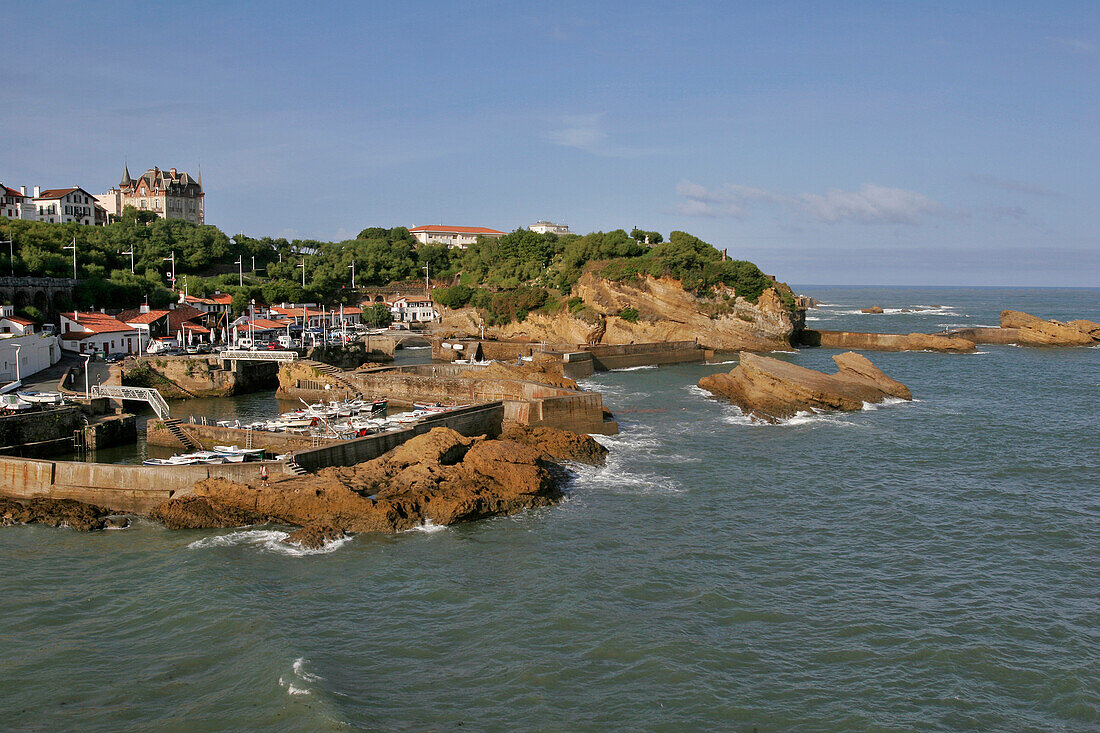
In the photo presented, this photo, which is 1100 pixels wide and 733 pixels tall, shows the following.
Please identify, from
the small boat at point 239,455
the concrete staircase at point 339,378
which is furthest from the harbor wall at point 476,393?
the small boat at point 239,455

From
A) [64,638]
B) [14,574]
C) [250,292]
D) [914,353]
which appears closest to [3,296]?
[250,292]

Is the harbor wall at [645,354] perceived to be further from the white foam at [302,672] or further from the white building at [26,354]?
the white foam at [302,672]

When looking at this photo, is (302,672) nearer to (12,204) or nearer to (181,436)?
(181,436)

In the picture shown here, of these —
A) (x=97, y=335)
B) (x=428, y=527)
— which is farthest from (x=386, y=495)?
(x=97, y=335)

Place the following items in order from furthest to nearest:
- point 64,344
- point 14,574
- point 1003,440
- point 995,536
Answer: point 64,344 → point 1003,440 → point 995,536 → point 14,574

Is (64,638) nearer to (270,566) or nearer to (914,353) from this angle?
(270,566)
